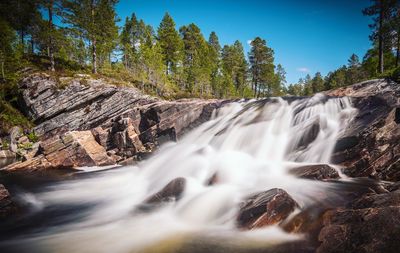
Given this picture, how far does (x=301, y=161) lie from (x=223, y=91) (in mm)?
50034

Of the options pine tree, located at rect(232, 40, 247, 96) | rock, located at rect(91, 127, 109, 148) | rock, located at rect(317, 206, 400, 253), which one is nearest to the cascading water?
rock, located at rect(317, 206, 400, 253)

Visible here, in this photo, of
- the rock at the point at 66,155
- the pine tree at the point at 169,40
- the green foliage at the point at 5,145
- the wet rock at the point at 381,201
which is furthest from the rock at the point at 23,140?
the pine tree at the point at 169,40

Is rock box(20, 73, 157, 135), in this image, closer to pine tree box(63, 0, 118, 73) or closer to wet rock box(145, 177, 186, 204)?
pine tree box(63, 0, 118, 73)

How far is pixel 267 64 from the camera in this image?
5653 cm

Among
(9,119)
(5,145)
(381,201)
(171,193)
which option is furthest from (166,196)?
(9,119)

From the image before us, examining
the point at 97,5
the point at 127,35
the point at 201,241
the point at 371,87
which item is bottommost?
the point at 201,241

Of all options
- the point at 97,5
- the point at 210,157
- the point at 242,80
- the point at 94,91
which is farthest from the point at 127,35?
the point at 210,157

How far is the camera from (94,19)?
39.2 meters

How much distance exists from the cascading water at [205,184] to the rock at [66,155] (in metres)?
3.69

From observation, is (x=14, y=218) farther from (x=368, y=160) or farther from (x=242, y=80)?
(x=242, y=80)

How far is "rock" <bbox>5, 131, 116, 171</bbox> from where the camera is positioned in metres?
20.9

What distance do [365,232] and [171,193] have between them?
7916 millimetres

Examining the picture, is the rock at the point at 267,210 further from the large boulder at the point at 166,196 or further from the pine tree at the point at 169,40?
the pine tree at the point at 169,40

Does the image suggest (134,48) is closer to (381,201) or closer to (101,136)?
(101,136)
